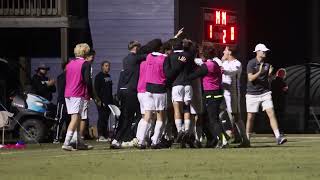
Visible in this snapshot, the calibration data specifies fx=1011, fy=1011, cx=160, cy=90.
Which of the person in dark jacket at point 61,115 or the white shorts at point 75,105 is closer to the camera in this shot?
the white shorts at point 75,105

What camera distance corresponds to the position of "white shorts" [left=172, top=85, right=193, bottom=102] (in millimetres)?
18125

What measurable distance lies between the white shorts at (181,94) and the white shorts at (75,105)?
166cm

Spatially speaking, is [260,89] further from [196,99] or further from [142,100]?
[142,100]

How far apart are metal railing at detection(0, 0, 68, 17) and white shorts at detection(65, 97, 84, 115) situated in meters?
8.51

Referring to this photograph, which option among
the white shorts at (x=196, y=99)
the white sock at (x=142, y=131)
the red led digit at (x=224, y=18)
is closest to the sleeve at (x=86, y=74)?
the white sock at (x=142, y=131)

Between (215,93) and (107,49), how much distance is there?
29.0ft

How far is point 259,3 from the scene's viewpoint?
32.2 m

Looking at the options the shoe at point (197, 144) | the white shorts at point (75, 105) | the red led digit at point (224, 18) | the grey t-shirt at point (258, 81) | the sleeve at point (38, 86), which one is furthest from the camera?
the red led digit at point (224, 18)

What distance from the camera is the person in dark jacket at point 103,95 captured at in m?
24.1

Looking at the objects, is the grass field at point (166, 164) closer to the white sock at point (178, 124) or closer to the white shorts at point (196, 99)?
the white sock at point (178, 124)

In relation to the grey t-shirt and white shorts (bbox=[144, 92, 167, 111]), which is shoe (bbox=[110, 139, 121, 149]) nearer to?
white shorts (bbox=[144, 92, 167, 111])

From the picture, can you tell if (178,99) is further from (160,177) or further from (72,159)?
(160,177)

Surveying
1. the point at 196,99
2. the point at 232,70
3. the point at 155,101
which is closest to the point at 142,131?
the point at 155,101

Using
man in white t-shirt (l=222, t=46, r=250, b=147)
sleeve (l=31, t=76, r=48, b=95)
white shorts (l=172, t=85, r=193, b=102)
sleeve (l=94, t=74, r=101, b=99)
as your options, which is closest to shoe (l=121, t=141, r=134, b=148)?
white shorts (l=172, t=85, r=193, b=102)
